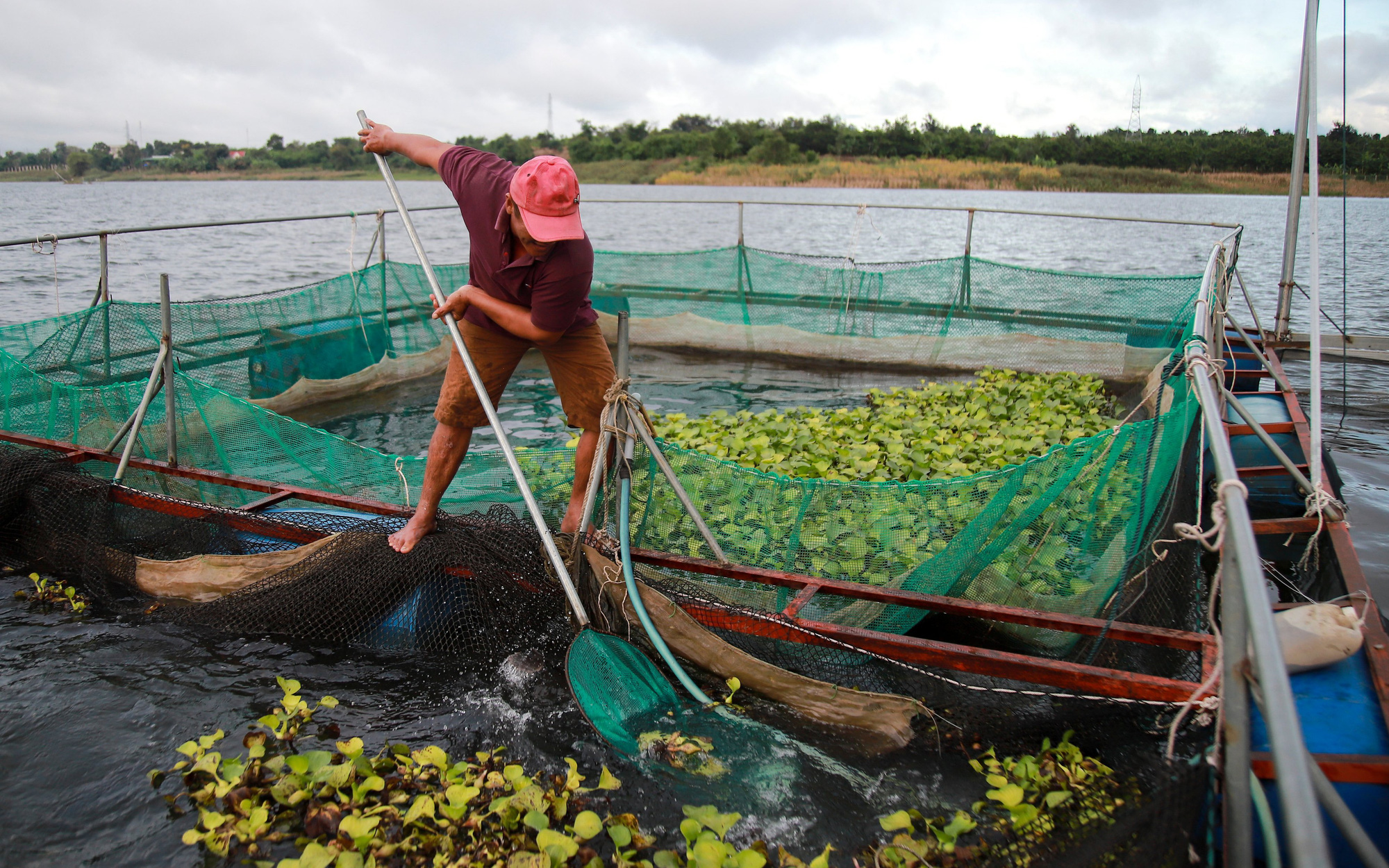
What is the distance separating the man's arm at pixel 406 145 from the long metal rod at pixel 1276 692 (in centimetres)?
358

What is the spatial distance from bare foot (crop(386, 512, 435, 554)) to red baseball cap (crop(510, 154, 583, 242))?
1.42 m

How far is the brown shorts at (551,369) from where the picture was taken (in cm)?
389

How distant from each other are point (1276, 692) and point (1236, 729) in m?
0.34

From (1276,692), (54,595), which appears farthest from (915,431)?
(54,595)

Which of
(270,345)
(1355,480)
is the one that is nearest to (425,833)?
(270,345)

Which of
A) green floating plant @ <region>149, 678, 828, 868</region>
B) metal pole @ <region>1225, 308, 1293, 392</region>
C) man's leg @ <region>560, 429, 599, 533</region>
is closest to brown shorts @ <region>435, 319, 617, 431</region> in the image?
man's leg @ <region>560, 429, 599, 533</region>

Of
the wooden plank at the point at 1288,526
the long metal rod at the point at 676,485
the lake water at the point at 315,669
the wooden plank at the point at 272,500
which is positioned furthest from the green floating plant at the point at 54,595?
the wooden plank at the point at 1288,526

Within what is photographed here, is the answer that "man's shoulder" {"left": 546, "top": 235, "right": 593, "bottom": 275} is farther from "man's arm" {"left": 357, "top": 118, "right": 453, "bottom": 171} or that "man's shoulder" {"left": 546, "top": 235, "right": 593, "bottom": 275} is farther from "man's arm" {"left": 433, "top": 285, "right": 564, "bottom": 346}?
"man's arm" {"left": 357, "top": 118, "right": 453, "bottom": 171}

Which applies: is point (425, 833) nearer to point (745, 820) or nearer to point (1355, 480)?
point (745, 820)

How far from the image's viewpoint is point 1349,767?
90.9 inches

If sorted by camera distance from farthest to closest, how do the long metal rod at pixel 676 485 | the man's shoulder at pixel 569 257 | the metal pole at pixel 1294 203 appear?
1. the metal pole at pixel 1294 203
2. the long metal rod at pixel 676 485
3. the man's shoulder at pixel 569 257

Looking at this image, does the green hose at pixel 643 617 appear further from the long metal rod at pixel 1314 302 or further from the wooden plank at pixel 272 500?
the long metal rod at pixel 1314 302

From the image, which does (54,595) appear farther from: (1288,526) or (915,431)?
(1288,526)

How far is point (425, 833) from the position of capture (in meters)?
2.64
